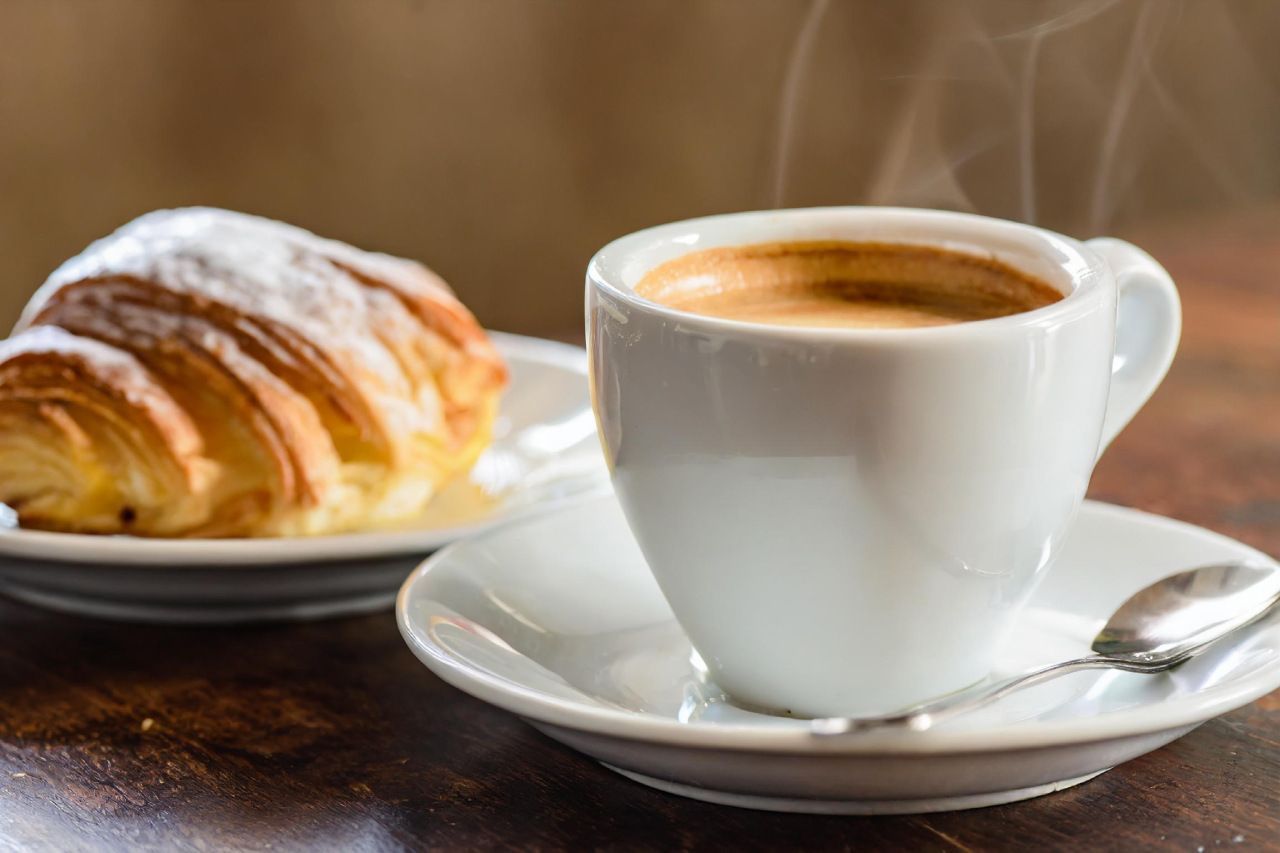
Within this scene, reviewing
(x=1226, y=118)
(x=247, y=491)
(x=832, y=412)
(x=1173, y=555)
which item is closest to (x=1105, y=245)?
(x=1173, y=555)

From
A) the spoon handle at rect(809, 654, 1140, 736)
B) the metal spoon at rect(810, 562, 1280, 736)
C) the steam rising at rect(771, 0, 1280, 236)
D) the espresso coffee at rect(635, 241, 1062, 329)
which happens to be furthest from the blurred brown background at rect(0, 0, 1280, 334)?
the spoon handle at rect(809, 654, 1140, 736)

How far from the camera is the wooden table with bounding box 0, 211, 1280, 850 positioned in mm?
603

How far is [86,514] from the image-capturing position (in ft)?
3.02

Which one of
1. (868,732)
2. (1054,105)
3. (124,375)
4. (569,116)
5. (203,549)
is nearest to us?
(868,732)

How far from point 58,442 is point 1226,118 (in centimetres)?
350

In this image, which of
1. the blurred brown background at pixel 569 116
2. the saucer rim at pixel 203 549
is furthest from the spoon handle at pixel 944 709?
the blurred brown background at pixel 569 116

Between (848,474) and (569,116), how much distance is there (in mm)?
2296

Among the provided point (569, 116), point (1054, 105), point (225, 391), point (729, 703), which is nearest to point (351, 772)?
point (729, 703)

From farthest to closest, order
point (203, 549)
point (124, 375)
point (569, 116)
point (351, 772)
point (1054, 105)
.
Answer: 1. point (1054, 105)
2. point (569, 116)
3. point (124, 375)
4. point (203, 549)
5. point (351, 772)

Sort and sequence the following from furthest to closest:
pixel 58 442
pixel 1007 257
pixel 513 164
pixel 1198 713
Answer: pixel 513 164 < pixel 58 442 < pixel 1007 257 < pixel 1198 713

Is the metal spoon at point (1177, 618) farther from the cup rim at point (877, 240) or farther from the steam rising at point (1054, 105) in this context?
the steam rising at point (1054, 105)

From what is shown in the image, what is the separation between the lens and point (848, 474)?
2.04 ft

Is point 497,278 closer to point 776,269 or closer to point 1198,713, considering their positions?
point 776,269

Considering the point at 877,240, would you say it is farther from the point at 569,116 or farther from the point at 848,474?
the point at 569,116
